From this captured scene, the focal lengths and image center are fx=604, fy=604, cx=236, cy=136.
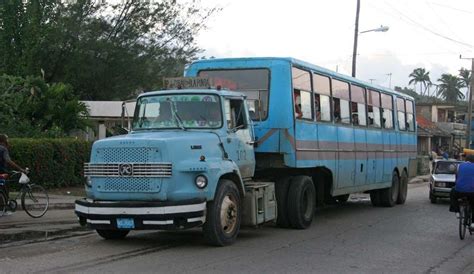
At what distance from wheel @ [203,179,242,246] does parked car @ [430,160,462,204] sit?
39.1 ft

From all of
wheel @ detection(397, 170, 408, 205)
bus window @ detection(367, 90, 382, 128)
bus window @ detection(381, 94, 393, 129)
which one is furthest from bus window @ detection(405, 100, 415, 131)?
bus window @ detection(367, 90, 382, 128)

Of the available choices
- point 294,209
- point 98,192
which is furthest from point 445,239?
point 98,192

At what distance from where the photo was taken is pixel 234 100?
35.7 feet

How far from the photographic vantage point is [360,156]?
1623 cm

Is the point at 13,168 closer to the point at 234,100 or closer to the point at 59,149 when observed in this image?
the point at 59,149

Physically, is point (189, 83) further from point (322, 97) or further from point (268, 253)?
point (322, 97)

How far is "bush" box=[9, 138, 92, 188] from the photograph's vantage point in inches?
692

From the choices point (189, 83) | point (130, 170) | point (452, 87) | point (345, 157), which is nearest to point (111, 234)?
point (130, 170)

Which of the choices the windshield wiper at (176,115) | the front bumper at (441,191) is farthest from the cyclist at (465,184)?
Answer: the front bumper at (441,191)

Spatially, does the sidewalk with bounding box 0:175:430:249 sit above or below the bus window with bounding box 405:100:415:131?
below

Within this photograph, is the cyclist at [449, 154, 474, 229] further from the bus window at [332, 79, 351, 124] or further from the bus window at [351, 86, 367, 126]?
the bus window at [351, 86, 367, 126]

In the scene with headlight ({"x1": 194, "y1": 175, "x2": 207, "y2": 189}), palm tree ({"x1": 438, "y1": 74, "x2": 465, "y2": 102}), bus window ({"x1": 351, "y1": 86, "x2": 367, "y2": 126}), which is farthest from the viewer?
palm tree ({"x1": 438, "y1": 74, "x2": 465, "y2": 102})

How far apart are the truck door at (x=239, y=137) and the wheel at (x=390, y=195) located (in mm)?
9067

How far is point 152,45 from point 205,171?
25.1 m
